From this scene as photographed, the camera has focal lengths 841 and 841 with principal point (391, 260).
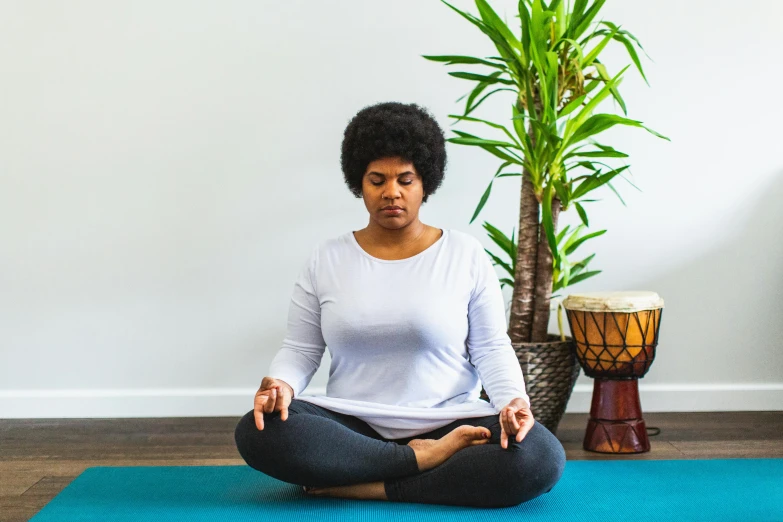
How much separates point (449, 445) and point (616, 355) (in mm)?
925

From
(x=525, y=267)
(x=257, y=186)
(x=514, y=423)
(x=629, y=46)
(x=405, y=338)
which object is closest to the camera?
(x=514, y=423)

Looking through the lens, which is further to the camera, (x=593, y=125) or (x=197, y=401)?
(x=197, y=401)

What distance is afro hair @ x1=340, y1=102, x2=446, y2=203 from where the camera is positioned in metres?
2.12

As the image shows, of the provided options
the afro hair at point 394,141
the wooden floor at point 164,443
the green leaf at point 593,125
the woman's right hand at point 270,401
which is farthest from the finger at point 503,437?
the green leaf at point 593,125

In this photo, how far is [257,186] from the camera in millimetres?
3217

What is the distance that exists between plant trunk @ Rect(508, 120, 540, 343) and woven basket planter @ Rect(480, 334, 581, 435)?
108mm

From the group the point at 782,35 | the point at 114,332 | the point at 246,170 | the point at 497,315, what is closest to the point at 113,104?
the point at 246,170

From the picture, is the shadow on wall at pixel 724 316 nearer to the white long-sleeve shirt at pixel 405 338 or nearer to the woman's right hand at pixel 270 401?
the white long-sleeve shirt at pixel 405 338

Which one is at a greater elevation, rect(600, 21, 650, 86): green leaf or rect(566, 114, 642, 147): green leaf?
rect(600, 21, 650, 86): green leaf

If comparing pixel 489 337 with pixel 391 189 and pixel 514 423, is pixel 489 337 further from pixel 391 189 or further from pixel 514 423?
pixel 391 189

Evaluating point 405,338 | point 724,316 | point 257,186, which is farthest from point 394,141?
point 724,316

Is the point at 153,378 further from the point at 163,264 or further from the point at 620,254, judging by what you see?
the point at 620,254

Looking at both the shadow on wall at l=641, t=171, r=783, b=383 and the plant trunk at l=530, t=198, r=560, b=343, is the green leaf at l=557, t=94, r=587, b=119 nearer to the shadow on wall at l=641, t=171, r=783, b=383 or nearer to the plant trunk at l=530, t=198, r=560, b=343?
the plant trunk at l=530, t=198, r=560, b=343

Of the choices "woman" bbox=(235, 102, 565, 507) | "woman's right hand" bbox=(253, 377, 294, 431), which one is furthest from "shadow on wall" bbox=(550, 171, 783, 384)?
"woman's right hand" bbox=(253, 377, 294, 431)
